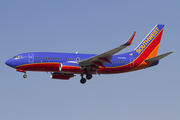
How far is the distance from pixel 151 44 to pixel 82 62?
46.4ft

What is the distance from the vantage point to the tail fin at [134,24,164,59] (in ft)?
196

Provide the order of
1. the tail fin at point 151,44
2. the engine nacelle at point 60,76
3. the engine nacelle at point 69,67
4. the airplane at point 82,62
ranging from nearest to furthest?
1. the engine nacelle at point 69,67
2. the airplane at point 82,62
3. the engine nacelle at point 60,76
4. the tail fin at point 151,44

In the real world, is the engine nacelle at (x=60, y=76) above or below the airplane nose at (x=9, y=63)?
below

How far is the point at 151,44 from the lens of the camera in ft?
201

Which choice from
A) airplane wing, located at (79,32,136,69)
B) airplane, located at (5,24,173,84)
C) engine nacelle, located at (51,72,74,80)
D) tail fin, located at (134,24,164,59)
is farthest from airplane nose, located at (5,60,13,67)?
tail fin, located at (134,24,164,59)

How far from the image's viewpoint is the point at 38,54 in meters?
54.1

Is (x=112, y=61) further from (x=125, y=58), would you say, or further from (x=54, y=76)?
(x=54, y=76)

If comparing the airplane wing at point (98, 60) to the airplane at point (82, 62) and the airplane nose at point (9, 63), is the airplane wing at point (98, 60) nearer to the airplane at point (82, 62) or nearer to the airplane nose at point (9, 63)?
the airplane at point (82, 62)

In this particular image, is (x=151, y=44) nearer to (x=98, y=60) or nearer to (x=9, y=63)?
(x=98, y=60)

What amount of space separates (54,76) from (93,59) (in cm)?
944

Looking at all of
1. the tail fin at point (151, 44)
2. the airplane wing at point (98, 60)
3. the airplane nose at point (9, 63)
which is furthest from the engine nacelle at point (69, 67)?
the tail fin at point (151, 44)

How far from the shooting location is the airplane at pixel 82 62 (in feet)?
175

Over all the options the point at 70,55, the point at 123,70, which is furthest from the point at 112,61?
the point at 70,55

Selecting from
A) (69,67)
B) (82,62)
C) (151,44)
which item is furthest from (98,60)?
(151,44)
